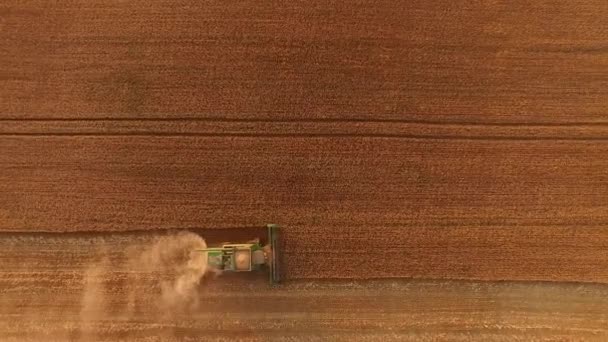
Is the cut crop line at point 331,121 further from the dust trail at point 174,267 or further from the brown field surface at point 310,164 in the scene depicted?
the dust trail at point 174,267

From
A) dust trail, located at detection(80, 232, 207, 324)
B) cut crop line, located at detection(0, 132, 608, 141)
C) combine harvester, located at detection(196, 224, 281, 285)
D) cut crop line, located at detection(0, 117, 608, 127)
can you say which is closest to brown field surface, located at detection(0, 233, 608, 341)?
dust trail, located at detection(80, 232, 207, 324)

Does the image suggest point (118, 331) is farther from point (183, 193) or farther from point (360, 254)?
point (360, 254)

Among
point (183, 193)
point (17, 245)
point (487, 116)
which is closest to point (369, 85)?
point (487, 116)

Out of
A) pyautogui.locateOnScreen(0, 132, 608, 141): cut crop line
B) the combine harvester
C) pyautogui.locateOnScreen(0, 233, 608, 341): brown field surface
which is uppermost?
pyautogui.locateOnScreen(0, 132, 608, 141): cut crop line

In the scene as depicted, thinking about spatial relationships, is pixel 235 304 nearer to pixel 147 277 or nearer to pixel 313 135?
pixel 147 277

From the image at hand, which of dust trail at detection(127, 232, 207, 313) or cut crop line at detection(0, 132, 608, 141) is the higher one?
cut crop line at detection(0, 132, 608, 141)

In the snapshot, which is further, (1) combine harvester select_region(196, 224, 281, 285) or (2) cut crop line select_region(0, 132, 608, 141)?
(2) cut crop line select_region(0, 132, 608, 141)

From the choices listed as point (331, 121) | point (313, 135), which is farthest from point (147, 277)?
point (331, 121)

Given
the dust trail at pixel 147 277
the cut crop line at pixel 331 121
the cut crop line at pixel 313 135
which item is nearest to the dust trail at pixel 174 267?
the dust trail at pixel 147 277

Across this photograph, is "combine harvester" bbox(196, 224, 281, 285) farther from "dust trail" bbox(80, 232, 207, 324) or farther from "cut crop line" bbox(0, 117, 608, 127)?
"cut crop line" bbox(0, 117, 608, 127)
